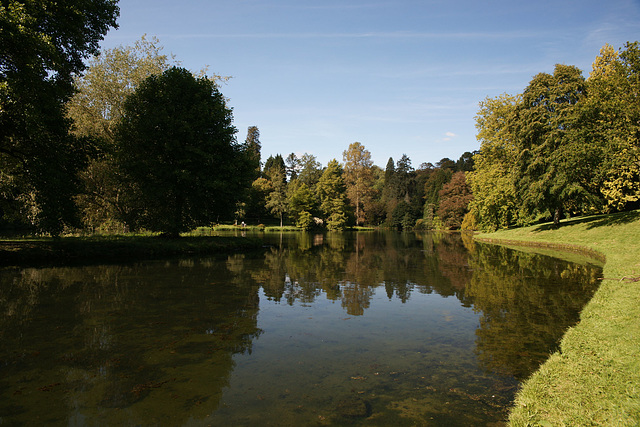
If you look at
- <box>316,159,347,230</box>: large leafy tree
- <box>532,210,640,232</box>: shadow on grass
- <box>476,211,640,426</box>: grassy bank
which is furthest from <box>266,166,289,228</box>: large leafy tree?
<box>476,211,640,426</box>: grassy bank

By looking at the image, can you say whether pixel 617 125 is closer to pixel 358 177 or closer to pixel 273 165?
pixel 358 177

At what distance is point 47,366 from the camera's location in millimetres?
5852

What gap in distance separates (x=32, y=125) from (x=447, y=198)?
69565 millimetres

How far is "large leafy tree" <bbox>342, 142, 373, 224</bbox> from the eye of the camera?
8219 centimetres

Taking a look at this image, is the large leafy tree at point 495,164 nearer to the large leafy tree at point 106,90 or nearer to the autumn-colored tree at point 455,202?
the autumn-colored tree at point 455,202

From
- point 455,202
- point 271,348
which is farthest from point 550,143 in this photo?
point 455,202

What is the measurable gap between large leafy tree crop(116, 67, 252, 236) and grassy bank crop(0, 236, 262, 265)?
7.45ft

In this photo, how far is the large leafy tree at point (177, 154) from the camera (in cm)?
2373

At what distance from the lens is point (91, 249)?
63.0 feet

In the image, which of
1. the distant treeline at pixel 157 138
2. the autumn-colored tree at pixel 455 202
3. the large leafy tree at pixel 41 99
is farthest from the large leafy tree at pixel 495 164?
the large leafy tree at pixel 41 99

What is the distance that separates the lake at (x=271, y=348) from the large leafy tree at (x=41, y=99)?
438 cm

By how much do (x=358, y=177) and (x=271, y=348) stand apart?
80807 mm

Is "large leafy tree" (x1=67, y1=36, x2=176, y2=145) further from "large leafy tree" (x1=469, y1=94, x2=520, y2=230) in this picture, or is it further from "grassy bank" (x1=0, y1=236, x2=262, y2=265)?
"large leafy tree" (x1=469, y1=94, x2=520, y2=230)

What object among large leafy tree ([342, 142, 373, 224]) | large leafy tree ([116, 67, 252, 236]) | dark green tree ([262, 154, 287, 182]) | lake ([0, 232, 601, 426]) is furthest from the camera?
dark green tree ([262, 154, 287, 182])
